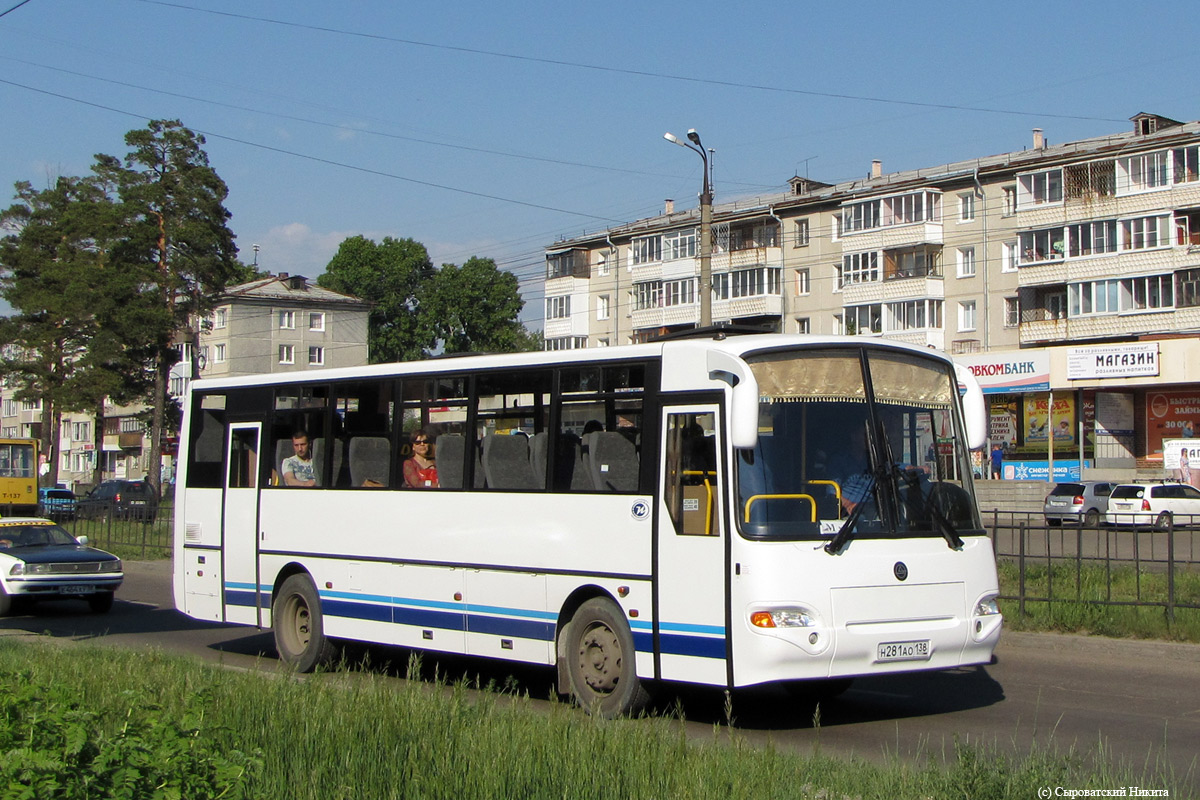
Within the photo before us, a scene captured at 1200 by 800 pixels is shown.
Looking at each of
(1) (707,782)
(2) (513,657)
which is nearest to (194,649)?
(2) (513,657)

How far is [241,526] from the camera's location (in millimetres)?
13562

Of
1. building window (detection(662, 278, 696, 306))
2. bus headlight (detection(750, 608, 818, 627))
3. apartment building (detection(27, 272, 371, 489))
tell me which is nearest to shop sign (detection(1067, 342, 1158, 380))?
building window (detection(662, 278, 696, 306))

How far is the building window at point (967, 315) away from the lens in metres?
64.5

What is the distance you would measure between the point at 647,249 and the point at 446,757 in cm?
7394

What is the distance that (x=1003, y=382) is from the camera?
56500mm

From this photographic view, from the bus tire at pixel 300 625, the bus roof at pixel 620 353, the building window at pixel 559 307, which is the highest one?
the building window at pixel 559 307

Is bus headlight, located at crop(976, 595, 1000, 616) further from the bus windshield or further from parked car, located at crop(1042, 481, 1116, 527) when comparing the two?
parked car, located at crop(1042, 481, 1116, 527)

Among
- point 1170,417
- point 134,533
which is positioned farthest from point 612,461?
point 1170,417

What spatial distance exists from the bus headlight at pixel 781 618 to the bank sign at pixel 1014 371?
49028mm

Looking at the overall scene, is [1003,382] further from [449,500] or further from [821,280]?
[449,500]

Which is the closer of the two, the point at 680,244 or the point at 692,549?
the point at 692,549

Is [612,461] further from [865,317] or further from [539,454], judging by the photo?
[865,317]

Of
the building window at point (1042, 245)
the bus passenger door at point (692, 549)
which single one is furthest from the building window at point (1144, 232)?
the bus passenger door at point (692, 549)

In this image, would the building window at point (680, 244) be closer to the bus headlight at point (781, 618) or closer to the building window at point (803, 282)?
the building window at point (803, 282)
